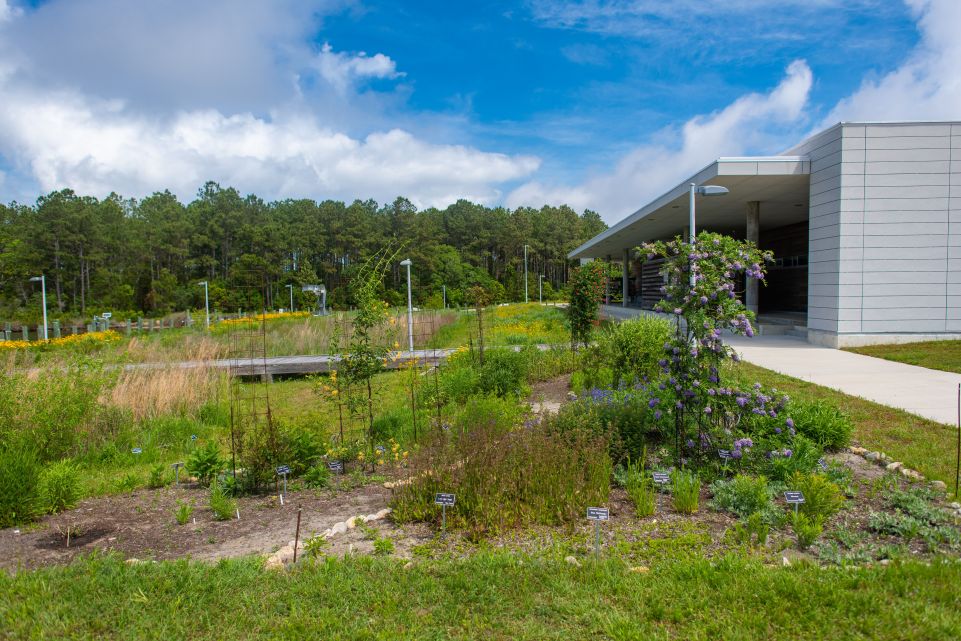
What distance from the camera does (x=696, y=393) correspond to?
4766 millimetres

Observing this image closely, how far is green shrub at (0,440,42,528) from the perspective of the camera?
14.0 feet

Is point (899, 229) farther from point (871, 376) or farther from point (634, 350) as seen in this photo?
point (634, 350)

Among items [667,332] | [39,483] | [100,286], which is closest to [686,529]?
[39,483]

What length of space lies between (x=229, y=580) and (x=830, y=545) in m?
3.45

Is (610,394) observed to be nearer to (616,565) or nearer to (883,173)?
(616,565)

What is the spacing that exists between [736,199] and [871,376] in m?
9.91

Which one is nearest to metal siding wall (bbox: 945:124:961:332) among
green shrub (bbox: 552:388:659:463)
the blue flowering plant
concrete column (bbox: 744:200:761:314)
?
concrete column (bbox: 744:200:761:314)

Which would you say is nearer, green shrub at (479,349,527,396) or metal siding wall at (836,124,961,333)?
green shrub at (479,349,527,396)

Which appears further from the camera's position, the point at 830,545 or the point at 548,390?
the point at 548,390

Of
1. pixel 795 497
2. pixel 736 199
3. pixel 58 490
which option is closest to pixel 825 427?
pixel 795 497

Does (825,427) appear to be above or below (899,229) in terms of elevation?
below

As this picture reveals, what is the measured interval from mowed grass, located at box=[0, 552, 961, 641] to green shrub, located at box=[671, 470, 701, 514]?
0.81 meters

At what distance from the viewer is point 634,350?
8875 mm

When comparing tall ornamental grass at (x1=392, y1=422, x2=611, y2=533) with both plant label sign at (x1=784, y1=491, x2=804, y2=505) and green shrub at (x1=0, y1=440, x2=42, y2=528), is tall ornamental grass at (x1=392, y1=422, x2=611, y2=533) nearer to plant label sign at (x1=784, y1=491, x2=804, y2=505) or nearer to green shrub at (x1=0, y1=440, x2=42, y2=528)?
plant label sign at (x1=784, y1=491, x2=804, y2=505)
